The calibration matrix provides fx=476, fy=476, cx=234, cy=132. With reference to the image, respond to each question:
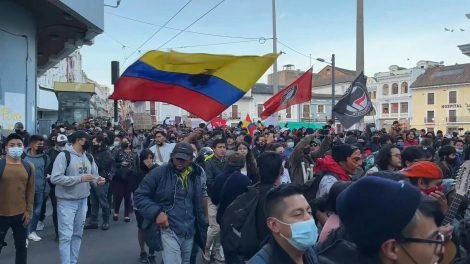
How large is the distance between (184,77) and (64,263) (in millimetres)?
2874

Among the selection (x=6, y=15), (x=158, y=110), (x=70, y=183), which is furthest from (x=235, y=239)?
(x=158, y=110)

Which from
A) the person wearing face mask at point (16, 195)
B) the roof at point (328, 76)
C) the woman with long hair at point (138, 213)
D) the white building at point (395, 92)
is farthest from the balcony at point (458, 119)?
the person wearing face mask at point (16, 195)

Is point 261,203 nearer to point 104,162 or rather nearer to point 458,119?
point 104,162

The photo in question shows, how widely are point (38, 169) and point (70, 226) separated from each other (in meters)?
2.63

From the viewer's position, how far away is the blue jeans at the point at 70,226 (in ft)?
19.0

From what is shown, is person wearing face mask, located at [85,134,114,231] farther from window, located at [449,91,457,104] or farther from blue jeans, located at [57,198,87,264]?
window, located at [449,91,457,104]

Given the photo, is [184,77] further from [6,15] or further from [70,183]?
[6,15]

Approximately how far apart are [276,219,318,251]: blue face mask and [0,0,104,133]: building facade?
35.3 ft

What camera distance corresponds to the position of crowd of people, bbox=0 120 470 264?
76.4 inches

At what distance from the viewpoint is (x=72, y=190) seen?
19.6 feet

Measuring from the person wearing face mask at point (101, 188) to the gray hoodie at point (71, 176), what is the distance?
10.1 feet

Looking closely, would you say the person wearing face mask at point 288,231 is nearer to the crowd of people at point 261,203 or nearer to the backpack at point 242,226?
the crowd of people at point 261,203

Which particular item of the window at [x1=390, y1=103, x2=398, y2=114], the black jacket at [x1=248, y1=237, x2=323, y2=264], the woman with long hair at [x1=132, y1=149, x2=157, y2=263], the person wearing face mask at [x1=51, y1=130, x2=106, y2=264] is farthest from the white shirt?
the window at [x1=390, y1=103, x2=398, y2=114]

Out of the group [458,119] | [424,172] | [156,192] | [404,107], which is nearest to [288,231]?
[424,172]
